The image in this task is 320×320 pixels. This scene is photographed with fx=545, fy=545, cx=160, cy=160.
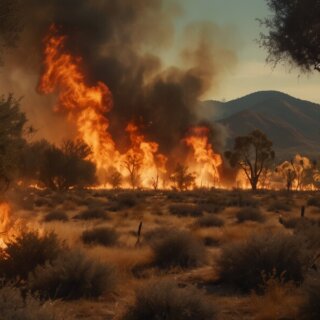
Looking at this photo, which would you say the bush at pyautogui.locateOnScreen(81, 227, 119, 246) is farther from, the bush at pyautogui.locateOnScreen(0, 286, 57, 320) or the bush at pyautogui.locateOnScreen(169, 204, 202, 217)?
the bush at pyautogui.locateOnScreen(169, 204, 202, 217)

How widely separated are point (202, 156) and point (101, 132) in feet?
55.3

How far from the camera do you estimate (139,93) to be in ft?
304

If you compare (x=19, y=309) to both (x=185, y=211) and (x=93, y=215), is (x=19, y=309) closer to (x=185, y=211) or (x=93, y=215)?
Answer: (x=93, y=215)

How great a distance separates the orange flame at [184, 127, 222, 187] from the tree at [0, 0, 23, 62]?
71083 mm

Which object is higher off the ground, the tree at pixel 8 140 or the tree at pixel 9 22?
the tree at pixel 9 22

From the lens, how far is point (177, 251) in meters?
14.0

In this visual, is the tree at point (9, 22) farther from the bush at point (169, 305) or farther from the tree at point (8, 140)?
the bush at point (169, 305)

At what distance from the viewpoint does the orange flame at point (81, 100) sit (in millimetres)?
77875

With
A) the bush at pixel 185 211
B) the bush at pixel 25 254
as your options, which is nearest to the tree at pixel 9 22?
the bush at pixel 25 254

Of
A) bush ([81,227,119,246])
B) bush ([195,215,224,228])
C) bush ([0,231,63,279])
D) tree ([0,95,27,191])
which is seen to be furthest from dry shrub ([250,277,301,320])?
bush ([195,215,224,228])

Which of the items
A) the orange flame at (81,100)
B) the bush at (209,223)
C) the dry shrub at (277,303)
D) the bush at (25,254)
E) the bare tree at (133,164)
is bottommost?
the dry shrub at (277,303)

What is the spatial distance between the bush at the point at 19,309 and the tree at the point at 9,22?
862 centimetres

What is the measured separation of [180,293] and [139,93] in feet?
281

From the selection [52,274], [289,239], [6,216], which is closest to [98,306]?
[52,274]
